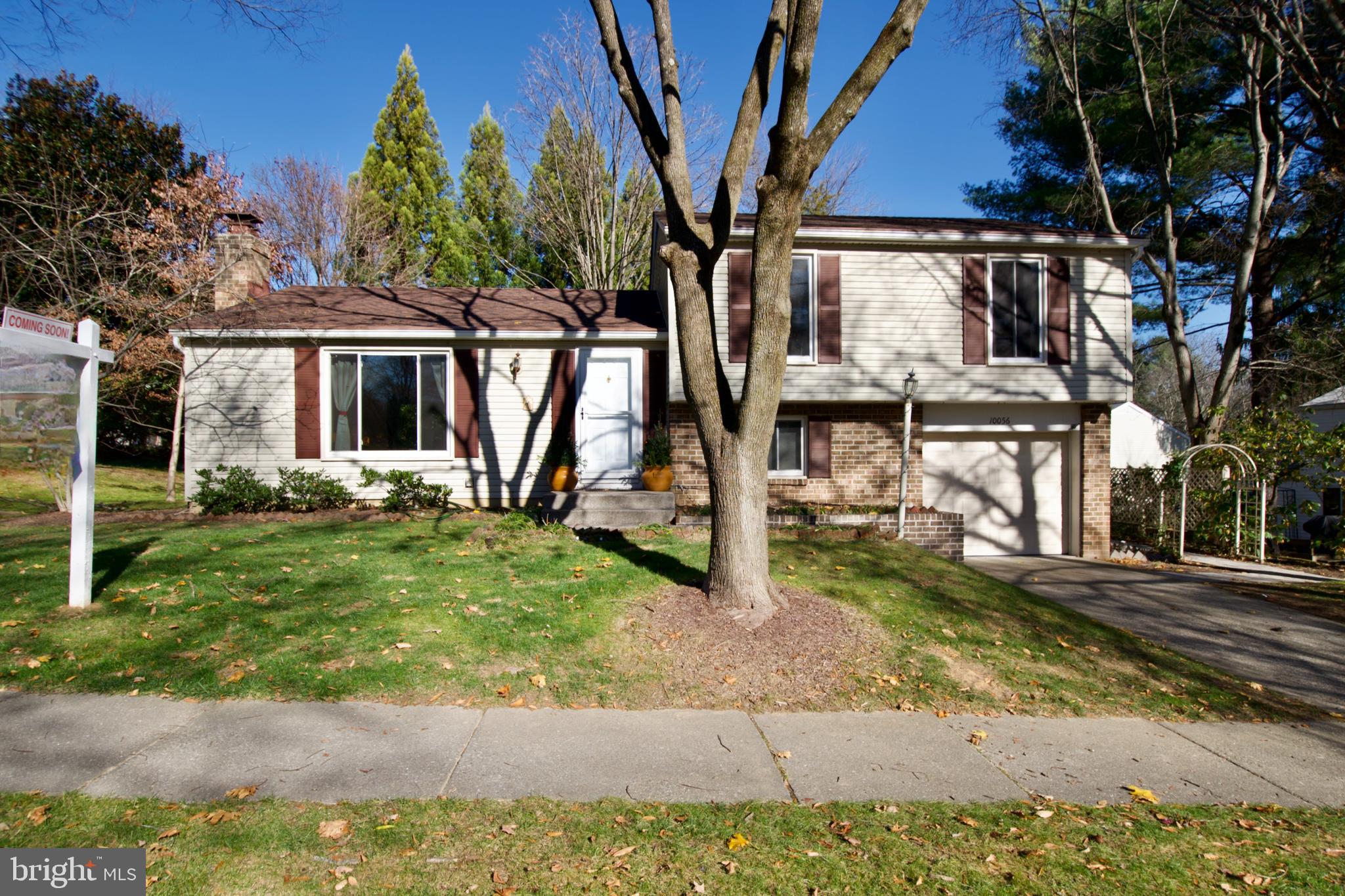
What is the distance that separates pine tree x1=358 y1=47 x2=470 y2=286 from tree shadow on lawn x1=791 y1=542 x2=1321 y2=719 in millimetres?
23255

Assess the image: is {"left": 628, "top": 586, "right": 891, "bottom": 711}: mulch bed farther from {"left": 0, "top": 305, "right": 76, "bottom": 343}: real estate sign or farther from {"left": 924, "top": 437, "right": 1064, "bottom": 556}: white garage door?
{"left": 924, "top": 437, "right": 1064, "bottom": 556}: white garage door

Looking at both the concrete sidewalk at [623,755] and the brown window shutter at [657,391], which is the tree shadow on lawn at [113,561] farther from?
the brown window shutter at [657,391]

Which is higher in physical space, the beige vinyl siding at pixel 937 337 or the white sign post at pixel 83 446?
the beige vinyl siding at pixel 937 337

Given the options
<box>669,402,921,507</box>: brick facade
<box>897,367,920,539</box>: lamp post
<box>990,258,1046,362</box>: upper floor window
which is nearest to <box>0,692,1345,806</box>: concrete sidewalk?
<box>897,367,920,539</box>: lamp post

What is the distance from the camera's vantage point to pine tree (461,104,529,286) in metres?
28.5

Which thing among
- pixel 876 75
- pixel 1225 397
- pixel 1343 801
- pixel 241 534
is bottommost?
pixel 1343 801

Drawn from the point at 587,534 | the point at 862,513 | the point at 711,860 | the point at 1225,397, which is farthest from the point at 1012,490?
the point at 711,860

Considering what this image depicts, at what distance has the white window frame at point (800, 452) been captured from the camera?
504 inches

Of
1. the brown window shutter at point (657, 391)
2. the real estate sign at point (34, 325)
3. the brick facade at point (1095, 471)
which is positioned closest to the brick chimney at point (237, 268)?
the brown window shutter at point (657, 391)

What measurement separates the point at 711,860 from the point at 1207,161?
1947cm

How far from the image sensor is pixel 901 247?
12.9m

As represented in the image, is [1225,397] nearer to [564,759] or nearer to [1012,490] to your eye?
[1012,490]

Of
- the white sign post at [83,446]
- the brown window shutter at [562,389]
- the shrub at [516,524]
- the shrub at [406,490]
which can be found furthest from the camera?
the brown window shutter at [562,389]

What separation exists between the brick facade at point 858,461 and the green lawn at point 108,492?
10.3 m
